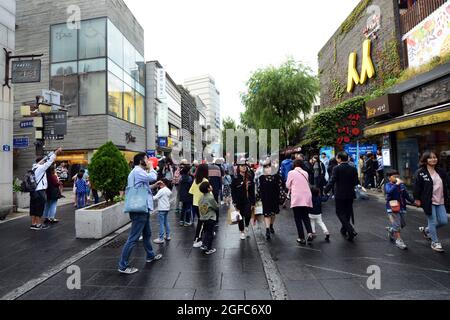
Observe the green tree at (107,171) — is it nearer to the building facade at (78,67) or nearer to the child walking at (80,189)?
the child walking at (80,189)

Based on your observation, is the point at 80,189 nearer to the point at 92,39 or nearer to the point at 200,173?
the point at 200,173

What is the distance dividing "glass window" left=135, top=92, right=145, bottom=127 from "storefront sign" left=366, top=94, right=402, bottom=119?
1785 cm

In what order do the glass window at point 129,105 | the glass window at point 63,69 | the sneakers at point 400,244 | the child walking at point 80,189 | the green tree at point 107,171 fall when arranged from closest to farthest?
the sneakers at point 400,244
the green tree at point 107,171
the child walking at point 80,189
the glass window at point 63,69
the glass window at point 129,105

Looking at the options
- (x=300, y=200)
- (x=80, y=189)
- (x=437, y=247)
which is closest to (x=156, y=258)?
(x=300, y=200)

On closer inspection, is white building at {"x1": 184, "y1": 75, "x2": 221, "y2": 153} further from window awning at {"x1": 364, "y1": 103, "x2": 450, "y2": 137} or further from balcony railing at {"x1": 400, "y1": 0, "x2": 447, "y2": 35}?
→ window awning at {"x1": 364, "y1": 103, "x2": 450, "y2": 137}

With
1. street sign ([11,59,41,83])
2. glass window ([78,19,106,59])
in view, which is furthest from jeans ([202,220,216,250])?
glass window ([78,19,106,59])

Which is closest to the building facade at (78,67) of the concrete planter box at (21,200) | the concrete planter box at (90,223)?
the concrete planter box at (21,200)

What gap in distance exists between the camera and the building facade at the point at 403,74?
8.97m

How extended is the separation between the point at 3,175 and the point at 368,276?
1066cm

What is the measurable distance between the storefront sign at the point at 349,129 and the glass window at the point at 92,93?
46.9 feet

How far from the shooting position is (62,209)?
10977 millimetres

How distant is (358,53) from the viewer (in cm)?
1588

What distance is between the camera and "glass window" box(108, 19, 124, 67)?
19006 millimetres

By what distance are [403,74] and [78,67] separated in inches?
718
